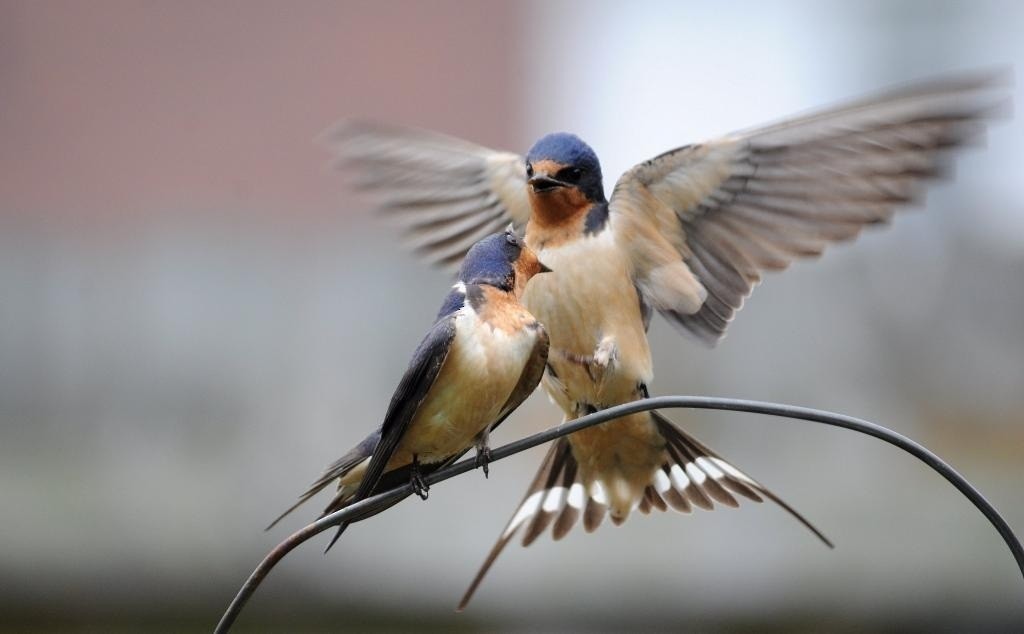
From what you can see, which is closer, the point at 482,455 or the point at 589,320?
the point at 482,455

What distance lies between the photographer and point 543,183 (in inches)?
86.0

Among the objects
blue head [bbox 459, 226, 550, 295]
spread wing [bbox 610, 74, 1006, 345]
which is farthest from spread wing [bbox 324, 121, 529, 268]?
blue head [bbox 459, 226, 550, 295]

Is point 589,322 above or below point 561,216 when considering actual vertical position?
below

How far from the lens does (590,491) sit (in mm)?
2537

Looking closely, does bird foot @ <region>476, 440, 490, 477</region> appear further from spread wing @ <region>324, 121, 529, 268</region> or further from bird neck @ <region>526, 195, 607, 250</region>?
spread wing @ <region>324, 121, 529, 268</region>

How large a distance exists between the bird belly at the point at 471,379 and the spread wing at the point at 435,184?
2.79 ft

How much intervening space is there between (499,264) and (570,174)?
44 centimetres

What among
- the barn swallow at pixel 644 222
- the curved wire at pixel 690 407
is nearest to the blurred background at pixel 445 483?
the barn swallow at pixel 644 222

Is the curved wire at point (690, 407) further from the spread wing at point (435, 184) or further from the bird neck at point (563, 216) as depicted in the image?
the spread wing at point (435, 184)

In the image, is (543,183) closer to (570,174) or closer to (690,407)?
(570,174)

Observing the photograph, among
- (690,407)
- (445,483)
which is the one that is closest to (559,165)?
(690,407)

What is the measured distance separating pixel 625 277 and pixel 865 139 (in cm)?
47

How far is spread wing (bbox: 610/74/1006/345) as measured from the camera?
2.31 meters

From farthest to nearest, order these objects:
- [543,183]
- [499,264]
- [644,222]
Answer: [644,222] < [543,183] < [499,264]
